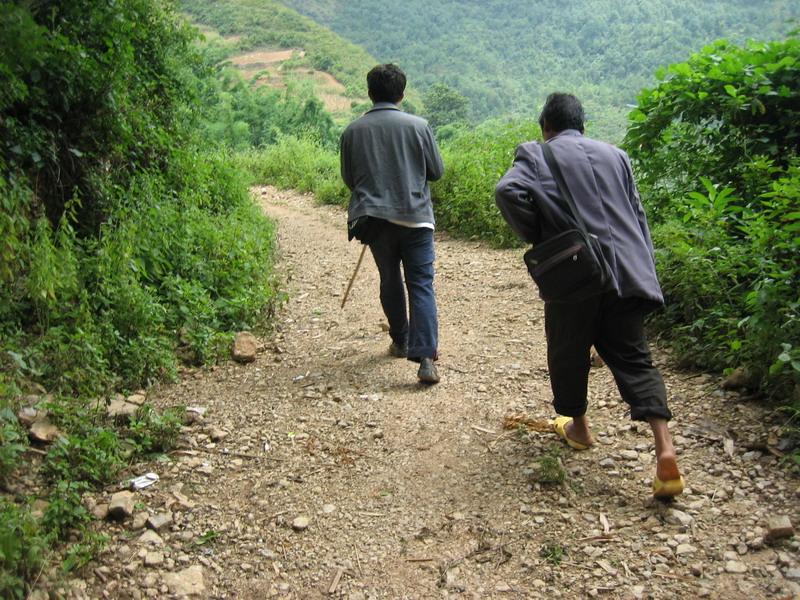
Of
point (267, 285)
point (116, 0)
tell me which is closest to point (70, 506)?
point (267, 285)

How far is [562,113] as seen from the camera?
327 centimetres

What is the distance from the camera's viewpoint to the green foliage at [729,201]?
3.70 meters

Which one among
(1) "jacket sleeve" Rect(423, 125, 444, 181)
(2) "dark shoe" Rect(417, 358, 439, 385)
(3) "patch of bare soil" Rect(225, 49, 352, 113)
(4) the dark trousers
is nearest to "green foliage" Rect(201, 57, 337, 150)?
(3) "patch of bare soil" Rect(225, 49, 352, 113)

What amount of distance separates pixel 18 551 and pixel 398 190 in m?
2.83

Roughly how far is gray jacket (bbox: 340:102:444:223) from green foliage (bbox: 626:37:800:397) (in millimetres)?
1719

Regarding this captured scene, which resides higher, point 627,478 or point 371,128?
point 371,128

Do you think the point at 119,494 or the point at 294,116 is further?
the point at 294,116

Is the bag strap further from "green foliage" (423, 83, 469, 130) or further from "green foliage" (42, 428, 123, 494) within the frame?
"green foliage" (423, 83, 469, 130)

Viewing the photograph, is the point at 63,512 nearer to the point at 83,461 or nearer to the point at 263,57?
the point at 83,461

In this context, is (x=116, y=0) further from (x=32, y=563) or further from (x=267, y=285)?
(x=32, y=563)

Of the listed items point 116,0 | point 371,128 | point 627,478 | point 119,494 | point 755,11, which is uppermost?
point 755,11

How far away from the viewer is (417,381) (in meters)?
4.70

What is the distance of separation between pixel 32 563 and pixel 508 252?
612 cm

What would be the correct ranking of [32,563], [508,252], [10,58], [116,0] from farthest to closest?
1. [508,252]
2. [116,0]
3. [10,58]
4. [32,563]
